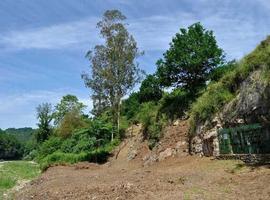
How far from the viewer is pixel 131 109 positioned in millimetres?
60750

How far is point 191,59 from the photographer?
31.6 m

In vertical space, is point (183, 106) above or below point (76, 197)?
above

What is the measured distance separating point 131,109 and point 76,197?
43737 mm

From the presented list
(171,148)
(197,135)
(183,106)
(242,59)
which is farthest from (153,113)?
(242,59)

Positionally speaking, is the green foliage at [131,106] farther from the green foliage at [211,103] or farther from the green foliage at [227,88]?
the green foliage at [227,88]

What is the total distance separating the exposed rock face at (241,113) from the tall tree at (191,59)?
539cm

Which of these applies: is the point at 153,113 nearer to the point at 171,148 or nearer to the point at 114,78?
the point at 171,148

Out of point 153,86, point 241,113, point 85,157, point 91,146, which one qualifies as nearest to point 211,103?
point 241,113

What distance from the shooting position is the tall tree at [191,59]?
1252 inches

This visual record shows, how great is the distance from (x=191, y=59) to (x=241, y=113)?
27.9 ft

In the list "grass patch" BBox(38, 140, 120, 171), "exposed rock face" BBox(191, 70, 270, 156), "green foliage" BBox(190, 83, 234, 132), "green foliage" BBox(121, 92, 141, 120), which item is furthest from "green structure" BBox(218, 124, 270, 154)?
"green foliage" BBox(121, 92, 141, 120)

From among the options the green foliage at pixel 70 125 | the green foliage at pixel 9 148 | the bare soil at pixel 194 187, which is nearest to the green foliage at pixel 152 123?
the bare soil at pixel 194 187

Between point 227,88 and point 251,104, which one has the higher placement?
point 227,88

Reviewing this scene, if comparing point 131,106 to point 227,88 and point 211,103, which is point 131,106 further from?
point 227,88
